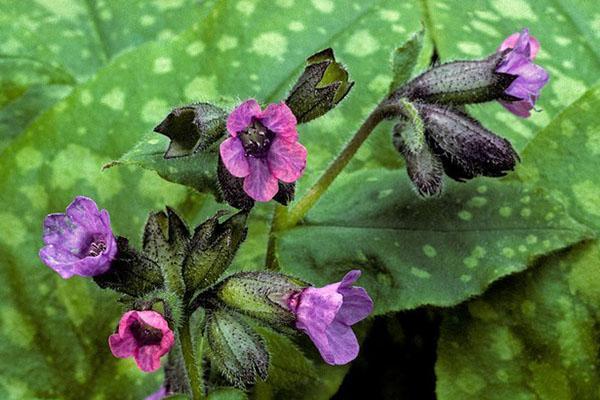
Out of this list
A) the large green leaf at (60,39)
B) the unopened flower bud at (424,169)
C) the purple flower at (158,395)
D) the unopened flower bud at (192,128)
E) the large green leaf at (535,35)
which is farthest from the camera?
the large green leaf at (60,39)

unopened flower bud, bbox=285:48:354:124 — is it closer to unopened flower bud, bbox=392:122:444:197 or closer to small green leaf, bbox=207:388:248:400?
unopened flower bud, bbox=392:122:444:197

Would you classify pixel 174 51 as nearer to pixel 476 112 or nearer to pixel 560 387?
pixel 476 112

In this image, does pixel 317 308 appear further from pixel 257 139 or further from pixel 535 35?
pixel 535 35

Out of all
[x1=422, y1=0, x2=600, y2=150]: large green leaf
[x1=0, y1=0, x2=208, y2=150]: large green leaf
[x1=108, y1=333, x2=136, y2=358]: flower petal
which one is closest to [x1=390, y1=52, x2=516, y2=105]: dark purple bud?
[x1=422, y1=0, x2=600, y2=150]: large green leaf

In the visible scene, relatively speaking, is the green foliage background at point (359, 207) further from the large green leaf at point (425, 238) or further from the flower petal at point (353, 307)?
the flower petal at point (353, 307)

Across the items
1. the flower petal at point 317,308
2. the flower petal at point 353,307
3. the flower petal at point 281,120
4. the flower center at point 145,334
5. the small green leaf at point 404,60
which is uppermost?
the flower petal at point 281,120

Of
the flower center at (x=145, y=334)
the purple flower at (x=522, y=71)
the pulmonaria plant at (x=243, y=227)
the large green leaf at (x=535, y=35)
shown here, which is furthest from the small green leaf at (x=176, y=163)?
the large green leaf at (x=535, y=35)
